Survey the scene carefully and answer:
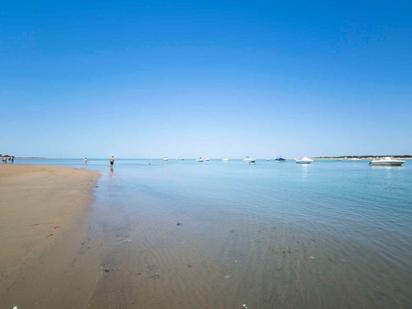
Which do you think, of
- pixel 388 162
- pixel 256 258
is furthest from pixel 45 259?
pixel 388 162

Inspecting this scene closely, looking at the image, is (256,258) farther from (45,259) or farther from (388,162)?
(388,162)

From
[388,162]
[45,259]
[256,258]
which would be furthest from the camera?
[388,162]

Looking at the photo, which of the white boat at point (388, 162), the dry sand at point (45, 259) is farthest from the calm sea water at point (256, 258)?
the white boat at point (388, 162)

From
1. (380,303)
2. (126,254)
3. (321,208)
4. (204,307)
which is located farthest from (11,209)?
(321,208)

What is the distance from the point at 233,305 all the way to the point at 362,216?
973cm

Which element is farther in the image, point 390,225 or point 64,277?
point 390,225

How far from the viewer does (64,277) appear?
5.44 metres

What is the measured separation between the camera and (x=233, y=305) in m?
4.63

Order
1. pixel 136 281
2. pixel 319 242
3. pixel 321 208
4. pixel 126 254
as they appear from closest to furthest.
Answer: pixel 136 281, pixel 126 254, pixel 319 242, pixel 321 208

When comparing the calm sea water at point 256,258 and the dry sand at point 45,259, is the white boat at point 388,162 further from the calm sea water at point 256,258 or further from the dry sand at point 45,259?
the dry sand at point 45,259

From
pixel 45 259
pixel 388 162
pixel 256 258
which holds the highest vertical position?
pixel 388 162

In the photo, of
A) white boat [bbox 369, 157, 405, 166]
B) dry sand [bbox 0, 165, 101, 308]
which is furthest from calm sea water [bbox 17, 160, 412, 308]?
white boat [bbox 369, 157, 405, 166]

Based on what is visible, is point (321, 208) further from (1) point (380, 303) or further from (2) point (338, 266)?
(1) point (380, 303)

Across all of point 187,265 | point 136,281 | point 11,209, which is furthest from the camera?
point 11,209
